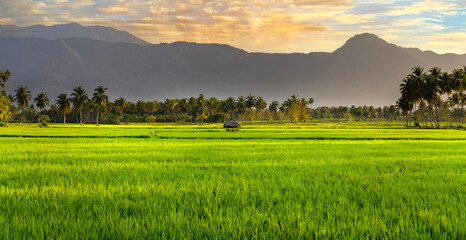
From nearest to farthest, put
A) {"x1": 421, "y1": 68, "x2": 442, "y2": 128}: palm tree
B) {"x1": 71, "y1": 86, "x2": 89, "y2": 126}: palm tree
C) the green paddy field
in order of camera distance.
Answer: the green paddy field < {"x1": 421, "y1": 68, "x2": 442, "y2": 128}: palm tree < {"x1": 71, "y1": 86, "x2": 89, "y2": 126}: palm tree

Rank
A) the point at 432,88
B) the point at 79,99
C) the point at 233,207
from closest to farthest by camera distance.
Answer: the point at 233,207 < the point at 432,88 < the point at 79,99

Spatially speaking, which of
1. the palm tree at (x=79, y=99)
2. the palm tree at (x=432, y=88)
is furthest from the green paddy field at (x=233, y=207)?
the palm tree at (x=79, y=99)

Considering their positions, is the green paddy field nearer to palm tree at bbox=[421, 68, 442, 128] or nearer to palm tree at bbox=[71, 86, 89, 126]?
palm tree at bbox=[421, 68, 442, 128]

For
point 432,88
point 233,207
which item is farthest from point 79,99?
point 233,207

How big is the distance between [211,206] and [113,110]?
672 feet

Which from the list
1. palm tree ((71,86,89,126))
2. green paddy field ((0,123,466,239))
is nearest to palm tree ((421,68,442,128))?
green paddy field ((0,123,466,239))

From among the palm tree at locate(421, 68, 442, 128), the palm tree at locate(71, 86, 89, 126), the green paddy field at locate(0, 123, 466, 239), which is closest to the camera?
the green paddy field at locate(0, 123, 466, 239)

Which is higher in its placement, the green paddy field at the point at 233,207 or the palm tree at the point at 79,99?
the palm tree at the point at 79,99

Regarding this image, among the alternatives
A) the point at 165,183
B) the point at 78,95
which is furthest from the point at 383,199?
the point at 78,95

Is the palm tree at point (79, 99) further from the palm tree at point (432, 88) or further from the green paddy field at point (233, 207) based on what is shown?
the green paddy field at point (233, 207)

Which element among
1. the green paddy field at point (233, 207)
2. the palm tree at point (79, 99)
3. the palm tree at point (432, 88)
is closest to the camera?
the green paddy field at point (233, 207)

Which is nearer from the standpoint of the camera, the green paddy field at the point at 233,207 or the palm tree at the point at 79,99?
the green paddy field at the point at 233,207

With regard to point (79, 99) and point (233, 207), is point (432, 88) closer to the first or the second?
point (233, 207)

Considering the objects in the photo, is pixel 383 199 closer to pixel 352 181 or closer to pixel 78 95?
pixel 352 181
